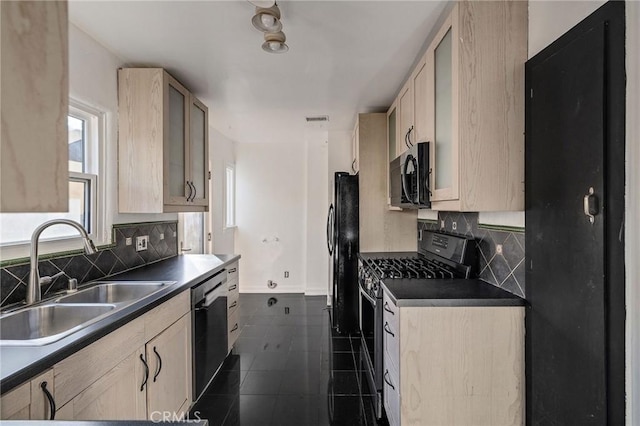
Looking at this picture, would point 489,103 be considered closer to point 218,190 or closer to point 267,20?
point 267,20

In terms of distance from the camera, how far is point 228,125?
4320 millimetres

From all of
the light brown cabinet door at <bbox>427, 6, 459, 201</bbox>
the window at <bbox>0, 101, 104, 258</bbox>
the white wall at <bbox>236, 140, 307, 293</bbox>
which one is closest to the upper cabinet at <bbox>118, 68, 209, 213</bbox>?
the window at <bbox>0, 101, 104, 258</bbox>

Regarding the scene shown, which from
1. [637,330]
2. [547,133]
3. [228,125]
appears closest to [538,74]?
[547,133]

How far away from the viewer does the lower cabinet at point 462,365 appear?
5.16 feet

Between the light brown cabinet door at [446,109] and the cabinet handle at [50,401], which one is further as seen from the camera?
the light brown cabinet door at [446,109]

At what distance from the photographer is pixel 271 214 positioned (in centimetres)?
541

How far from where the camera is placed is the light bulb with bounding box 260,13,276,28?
167cm

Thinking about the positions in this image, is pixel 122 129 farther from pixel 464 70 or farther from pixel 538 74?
pixel 538 74

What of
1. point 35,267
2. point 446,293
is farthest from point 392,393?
point 35,267

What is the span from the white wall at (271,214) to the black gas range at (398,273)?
9.10 ft

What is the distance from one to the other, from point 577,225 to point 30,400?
190 centimetres

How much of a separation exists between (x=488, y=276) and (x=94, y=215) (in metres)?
2.53

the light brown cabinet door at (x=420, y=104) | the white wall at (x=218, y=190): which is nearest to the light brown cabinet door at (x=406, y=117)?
the light brown cabinet door at (x=420, y=104)

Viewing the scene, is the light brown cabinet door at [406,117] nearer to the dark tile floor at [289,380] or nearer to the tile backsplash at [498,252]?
the tile backsplash at [498,252]
